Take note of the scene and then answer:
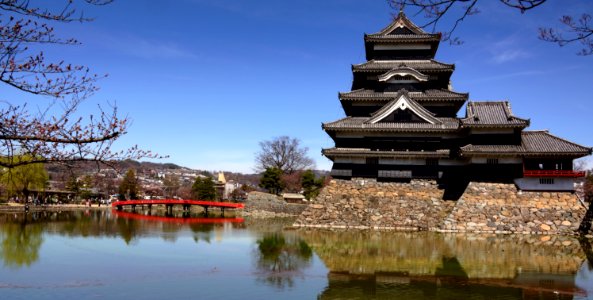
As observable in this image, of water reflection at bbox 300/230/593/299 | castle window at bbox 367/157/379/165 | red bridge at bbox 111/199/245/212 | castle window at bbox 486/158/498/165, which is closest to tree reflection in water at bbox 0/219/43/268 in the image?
water reflection at bbox 300/230/593/299

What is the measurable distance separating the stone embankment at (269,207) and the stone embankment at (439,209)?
11293 millimetres

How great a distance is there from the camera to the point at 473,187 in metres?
22.2

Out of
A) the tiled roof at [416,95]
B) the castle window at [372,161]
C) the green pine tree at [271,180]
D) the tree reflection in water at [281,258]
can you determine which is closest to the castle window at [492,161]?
the tiled roof at [416,95]

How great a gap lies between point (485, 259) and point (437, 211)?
8179 millimetres

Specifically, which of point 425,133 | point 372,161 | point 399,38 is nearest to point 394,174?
point 372,161

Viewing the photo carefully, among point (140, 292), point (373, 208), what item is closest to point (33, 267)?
point (140, 292)

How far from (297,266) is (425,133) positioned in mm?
12690

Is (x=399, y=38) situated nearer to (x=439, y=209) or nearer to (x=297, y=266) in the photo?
(x=439, y=209)

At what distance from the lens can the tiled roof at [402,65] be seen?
2548 centimetres

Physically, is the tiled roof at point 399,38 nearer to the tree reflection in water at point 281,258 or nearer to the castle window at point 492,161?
the castle window at point 492,161

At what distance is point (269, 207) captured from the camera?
3550 centimetres

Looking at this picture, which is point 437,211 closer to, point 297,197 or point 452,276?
point 452,276

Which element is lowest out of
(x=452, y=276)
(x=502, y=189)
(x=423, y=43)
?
(x=452, y=276)

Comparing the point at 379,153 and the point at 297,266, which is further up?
the point at 379,153
